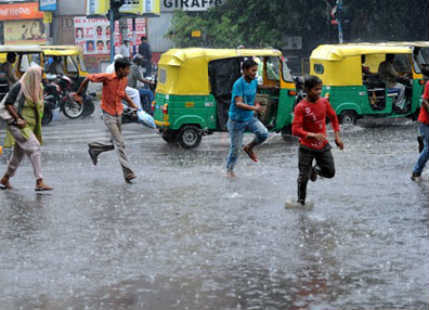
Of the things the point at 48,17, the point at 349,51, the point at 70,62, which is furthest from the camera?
the point at 48,17

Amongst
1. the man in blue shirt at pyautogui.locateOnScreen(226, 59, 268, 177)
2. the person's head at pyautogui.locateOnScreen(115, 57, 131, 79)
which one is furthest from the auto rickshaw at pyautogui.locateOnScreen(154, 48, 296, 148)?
the person's head at pyautogui.locateOnScreen(115, 57, 131, 79)

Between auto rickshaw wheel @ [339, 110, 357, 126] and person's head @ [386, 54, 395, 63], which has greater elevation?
person's head @ [386, 54, 395, 63]

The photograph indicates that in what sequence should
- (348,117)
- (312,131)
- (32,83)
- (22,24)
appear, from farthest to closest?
(22,24) < (348,117) < (32,83) < (312,131)

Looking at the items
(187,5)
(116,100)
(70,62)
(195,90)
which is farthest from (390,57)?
(187,5)

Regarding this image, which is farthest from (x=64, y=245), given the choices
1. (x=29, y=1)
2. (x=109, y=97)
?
(x=29, y=1)

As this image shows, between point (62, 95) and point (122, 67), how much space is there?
12087 mm

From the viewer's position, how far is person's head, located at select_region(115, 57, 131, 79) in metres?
12.9

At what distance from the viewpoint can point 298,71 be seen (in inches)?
1901

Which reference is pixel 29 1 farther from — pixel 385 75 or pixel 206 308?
pixel 206 308

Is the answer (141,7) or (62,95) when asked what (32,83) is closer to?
(62,95)

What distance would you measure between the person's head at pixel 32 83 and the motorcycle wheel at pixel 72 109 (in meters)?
12.4

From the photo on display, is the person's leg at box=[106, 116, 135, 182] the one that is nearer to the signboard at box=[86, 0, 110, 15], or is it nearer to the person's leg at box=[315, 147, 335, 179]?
the person's leg at box=[315, 147, 335, 179]

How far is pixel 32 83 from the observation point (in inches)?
479

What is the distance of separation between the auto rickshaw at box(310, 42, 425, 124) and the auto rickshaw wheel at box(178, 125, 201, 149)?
3.66 meters
